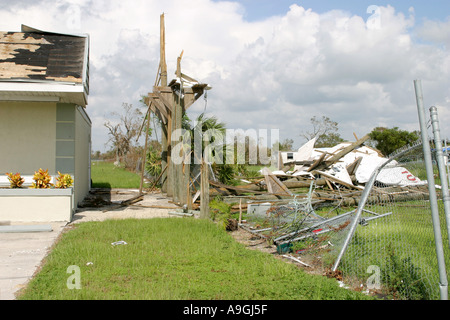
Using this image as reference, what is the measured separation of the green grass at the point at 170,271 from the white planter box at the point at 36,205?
148 centimetres

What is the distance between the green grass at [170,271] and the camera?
4742mm

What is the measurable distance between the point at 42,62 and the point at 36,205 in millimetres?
3652

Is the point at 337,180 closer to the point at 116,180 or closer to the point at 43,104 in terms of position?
the point at 43,104

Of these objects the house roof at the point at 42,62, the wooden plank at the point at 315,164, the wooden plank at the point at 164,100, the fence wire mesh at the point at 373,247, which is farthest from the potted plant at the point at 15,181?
the wooden plank at the point at 315,164

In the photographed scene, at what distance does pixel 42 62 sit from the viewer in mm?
10141

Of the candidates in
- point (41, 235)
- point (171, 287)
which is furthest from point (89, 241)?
point (171, 287)

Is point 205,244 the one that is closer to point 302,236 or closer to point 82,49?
point 302,236

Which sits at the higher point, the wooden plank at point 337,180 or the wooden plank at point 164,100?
the wooden plank at point 164,100

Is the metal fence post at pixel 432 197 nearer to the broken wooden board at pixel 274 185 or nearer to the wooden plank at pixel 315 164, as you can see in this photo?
the broken wooden board at pixel 274 185

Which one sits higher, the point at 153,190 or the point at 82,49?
the point at 82,49

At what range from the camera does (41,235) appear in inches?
321

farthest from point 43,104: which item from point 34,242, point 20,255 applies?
point 20,255

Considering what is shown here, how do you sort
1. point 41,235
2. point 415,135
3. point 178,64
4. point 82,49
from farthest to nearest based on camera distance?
point 415,135
point 178,64
point 82,49
point 41,235
